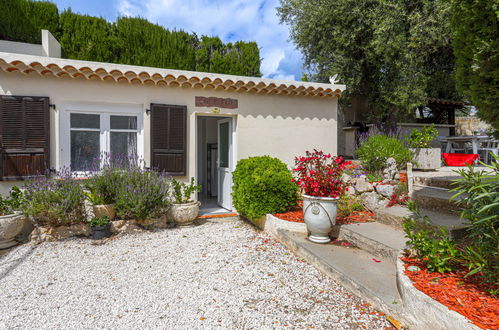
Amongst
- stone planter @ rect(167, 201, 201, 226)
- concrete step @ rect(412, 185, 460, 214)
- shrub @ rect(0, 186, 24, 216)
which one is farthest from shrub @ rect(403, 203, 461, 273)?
shrub @ rect(0, 186, 24, 216)

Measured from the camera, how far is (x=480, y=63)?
2.70 metres

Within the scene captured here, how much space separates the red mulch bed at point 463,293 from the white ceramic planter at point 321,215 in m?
1.66

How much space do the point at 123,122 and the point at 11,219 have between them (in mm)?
2622

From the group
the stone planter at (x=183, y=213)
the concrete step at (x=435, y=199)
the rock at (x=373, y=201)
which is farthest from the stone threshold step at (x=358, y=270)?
the stone planter at (x=183, y=213)

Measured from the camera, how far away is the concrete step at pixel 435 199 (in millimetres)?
4151

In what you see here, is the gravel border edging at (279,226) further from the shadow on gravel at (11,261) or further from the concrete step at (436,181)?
the shadow on gravel at (11,261)

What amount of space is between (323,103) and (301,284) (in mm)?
5192

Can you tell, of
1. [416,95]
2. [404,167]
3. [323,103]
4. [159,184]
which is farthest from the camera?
[416,95]

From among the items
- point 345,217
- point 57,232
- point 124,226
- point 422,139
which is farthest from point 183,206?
point 422,139

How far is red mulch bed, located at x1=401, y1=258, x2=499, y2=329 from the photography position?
208 cm

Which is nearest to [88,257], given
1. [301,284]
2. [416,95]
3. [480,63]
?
[301,284]

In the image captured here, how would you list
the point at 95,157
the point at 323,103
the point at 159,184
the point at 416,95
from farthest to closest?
1. the point at 416,95
2. the point at 323,103
3. the point at 95,157
4. the point at 159,184

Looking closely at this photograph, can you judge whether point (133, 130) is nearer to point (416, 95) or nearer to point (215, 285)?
point (215, 285)

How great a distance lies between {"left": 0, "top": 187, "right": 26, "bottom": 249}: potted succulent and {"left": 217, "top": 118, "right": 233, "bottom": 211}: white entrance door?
4096 millimetres
